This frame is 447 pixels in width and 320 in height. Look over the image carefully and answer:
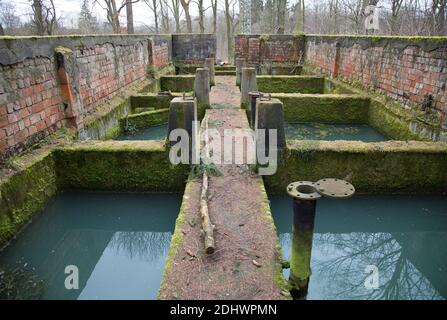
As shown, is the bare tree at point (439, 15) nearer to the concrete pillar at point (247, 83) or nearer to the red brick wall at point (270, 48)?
the red brick wall at point (270, 48)

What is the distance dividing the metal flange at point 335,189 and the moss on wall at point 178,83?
10.3 m

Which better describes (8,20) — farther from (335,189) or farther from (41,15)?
(335,189)

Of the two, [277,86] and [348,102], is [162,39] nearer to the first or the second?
[277,86]

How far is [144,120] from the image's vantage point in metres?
9.68

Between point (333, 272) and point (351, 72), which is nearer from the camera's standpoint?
point (333, 272)

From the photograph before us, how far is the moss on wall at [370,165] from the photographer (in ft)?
18.1

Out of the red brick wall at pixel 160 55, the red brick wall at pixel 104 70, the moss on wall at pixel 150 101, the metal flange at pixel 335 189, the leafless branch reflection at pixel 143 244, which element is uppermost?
the red brick wall at pixel 160 55

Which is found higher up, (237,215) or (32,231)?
(237,215)

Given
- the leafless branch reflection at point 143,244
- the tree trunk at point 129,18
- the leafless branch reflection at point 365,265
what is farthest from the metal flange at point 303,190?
the tree trunk at point 129,18

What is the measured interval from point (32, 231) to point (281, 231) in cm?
366

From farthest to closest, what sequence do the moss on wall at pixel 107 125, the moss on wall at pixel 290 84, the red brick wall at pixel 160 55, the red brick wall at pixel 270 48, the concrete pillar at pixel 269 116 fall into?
the red brick wall at pixel 270 48 → the red brick wall at pixel 160 55 → the moss on wall at pixel 290 84 → the moss on wall at pixel 107 125 → the concrete pillar at pixel 269 116

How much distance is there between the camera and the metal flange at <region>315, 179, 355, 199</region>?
3.10 m
